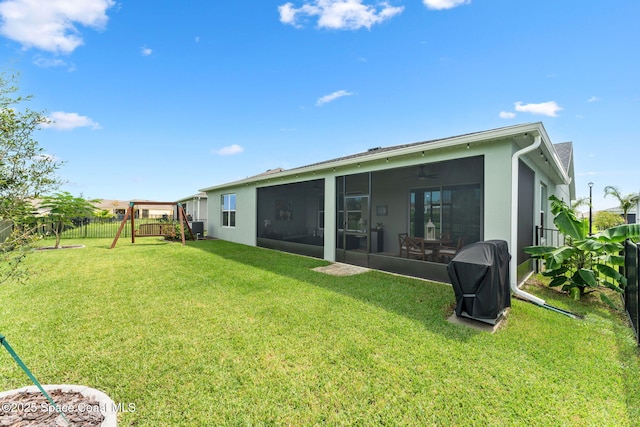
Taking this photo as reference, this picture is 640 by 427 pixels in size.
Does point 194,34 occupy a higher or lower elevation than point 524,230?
higher

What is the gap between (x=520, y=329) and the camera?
145 inches

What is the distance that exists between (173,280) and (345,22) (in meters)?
9.42

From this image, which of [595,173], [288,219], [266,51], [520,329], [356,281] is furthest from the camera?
[595,173]

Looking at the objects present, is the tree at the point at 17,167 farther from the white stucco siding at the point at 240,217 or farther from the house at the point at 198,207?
the house at the point at 198,207

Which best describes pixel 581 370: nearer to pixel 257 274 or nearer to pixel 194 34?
pixel 257 274

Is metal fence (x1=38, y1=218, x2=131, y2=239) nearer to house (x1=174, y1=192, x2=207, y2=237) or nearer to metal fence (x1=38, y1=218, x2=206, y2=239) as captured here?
metal fence (x1=38, y1=218, x2=206, y2=239)

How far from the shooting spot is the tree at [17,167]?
6.27 feet

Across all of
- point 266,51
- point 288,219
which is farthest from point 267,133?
point 288,219

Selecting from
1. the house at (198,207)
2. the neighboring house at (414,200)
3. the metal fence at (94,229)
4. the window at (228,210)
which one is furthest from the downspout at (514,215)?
the house at (198,207)

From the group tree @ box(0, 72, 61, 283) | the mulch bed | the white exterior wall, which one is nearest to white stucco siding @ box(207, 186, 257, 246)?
the white exterior wall

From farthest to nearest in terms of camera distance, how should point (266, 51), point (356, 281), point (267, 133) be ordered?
point (267, 133) < point (266, 51) < point (356, 281)

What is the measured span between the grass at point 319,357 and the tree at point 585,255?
0.47 metres

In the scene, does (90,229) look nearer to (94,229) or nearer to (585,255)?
(94,229)

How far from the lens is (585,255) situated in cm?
Result: 526
